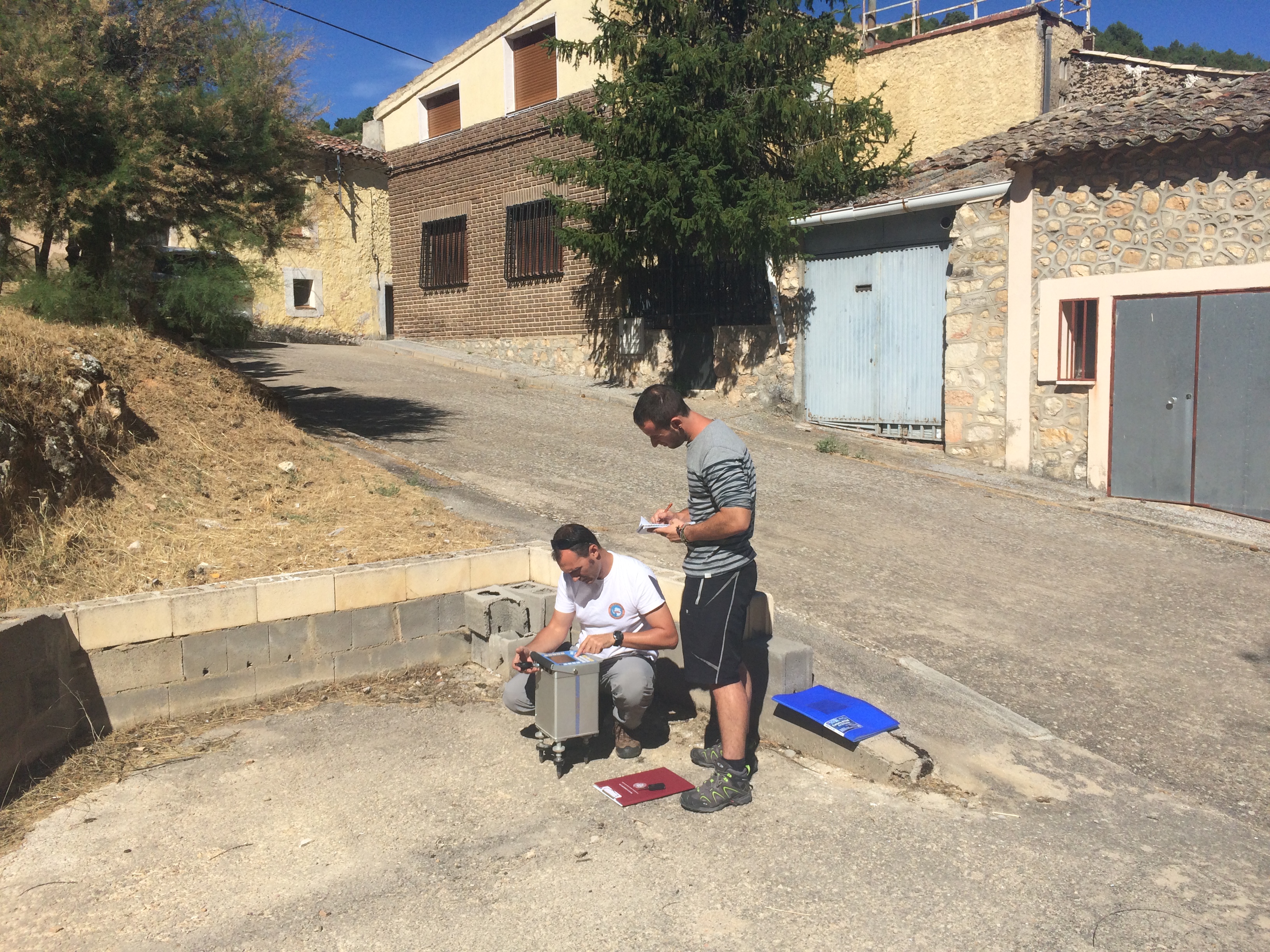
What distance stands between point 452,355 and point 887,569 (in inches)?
516

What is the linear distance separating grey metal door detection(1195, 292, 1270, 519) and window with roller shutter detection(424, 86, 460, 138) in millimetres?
14429

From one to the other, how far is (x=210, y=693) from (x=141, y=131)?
563 centimetres

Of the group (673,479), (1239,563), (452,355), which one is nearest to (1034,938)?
(1239,563)

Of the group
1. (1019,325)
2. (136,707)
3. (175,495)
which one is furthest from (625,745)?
(1019,325)

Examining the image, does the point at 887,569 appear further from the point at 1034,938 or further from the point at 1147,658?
the point at 1034,938

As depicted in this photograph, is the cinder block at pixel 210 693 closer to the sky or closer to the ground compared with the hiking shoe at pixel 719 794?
closer to the sky

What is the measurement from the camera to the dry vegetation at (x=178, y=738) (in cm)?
399

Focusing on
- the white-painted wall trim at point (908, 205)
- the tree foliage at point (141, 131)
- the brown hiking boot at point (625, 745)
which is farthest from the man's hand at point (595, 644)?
the white-painted wall trim at point (908, 205)

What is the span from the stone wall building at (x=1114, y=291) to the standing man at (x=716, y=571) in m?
7.46

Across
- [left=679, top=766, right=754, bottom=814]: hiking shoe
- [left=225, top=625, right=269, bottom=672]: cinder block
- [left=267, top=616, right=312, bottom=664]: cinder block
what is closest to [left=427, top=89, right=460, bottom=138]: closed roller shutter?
[left=267, top=616, right=312, bottom=664]: cinder block

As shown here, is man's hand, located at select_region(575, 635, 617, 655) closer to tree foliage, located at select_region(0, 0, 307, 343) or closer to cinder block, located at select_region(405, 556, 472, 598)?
cinder block, located at select_region(405, 556, 472, 598)

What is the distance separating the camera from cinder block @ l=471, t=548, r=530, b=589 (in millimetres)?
5824

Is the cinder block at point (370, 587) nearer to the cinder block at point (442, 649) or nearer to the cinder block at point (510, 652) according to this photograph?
the cinder block at point (442, 649)

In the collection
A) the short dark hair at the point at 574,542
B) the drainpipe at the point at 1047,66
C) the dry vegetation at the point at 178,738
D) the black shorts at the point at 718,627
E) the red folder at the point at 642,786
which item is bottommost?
the red folder at the point at 642,786
